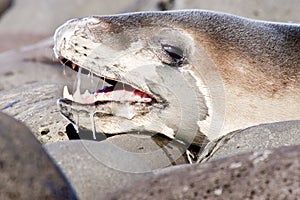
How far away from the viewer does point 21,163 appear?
2645 millimetres

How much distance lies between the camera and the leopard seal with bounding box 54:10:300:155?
3963mm

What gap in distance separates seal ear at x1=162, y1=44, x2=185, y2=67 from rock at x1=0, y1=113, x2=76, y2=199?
1334 millimetres

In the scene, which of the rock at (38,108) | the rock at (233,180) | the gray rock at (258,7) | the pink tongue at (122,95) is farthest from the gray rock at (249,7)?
the rock at (233,180)

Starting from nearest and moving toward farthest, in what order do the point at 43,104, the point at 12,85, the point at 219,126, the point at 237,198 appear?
the point at 237,198, the point at 219,126, the point at 43,104, the point at 12,85

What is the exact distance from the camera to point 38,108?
15.2 ft

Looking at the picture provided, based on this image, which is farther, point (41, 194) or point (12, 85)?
point (12, 85)

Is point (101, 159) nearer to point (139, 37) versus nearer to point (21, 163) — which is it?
point (21, 163)

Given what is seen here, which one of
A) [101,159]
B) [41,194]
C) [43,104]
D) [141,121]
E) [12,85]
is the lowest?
[12,85]

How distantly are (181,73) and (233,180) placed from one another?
4.59 ft

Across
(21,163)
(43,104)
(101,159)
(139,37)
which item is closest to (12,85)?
(43,104)

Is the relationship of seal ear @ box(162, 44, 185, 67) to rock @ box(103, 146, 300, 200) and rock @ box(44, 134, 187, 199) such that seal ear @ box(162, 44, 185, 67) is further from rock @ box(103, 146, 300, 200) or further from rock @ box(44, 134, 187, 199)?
rock @ box(103, 146, 300, 200)

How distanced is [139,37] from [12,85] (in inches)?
112

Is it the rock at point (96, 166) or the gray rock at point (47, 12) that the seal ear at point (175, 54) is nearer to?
A: the rock at point (96, 166)

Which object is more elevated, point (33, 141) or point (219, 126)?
point (33, 141)
